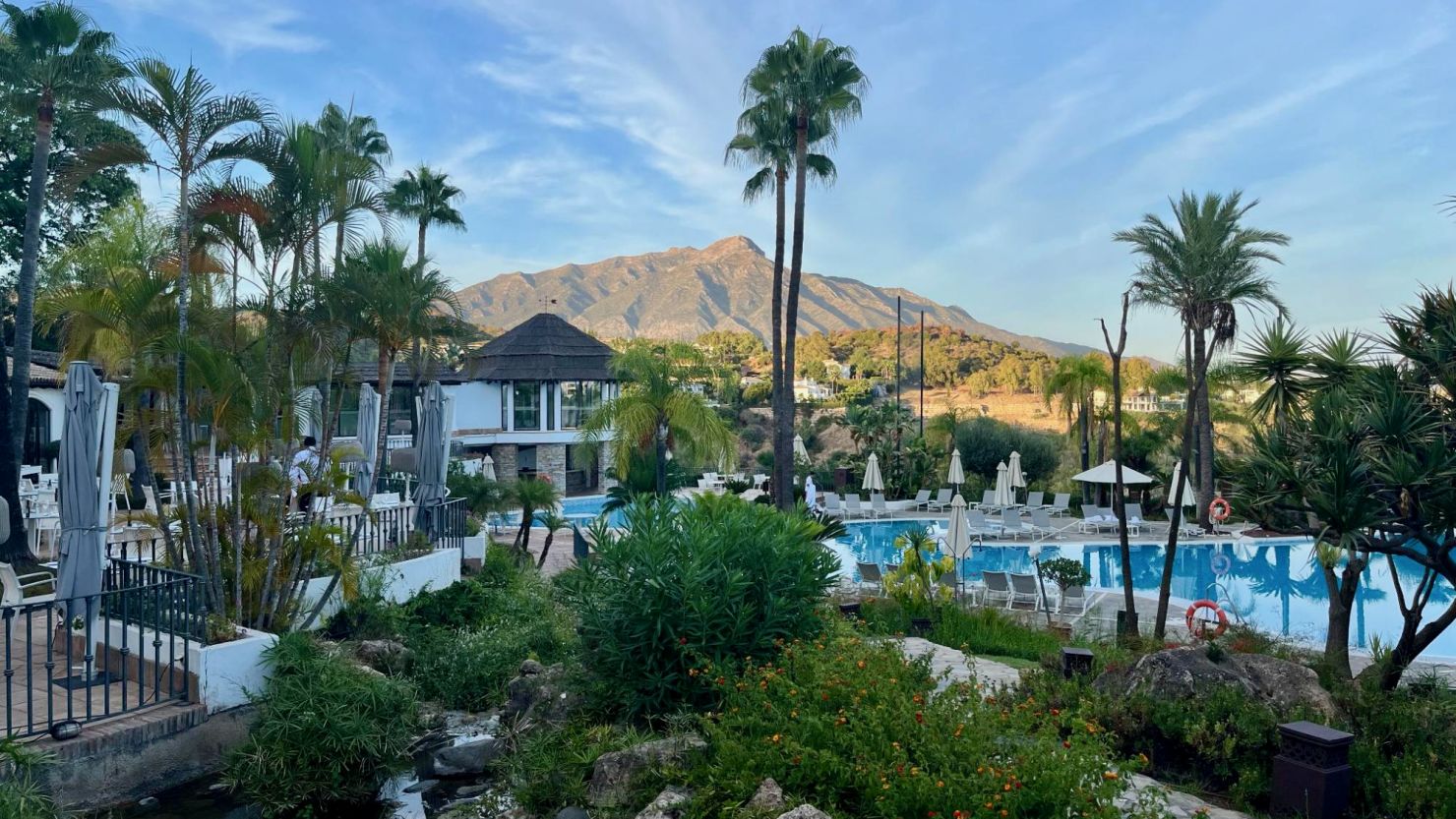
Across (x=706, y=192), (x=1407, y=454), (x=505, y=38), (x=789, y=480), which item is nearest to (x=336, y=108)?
(x=505, y=38)

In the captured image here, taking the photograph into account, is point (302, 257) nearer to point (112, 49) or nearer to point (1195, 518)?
point (112, 49)

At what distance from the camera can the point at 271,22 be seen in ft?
55.2

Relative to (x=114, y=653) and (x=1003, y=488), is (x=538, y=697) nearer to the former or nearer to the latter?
(x=114, y=653)

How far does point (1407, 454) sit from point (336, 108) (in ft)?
74.2

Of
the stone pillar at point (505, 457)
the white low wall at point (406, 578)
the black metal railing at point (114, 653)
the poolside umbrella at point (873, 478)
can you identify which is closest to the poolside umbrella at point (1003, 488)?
the poolside umbrella at point (873, 478)

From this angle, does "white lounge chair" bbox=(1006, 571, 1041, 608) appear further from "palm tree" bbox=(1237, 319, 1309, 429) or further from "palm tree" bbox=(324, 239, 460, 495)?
"palm tree" bbox=(324, 239, 460, 495)

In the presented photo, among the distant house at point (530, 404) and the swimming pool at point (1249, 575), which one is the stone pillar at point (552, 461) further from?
the swimming pool at point (1249, 575)

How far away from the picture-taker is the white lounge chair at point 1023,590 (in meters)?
13.4

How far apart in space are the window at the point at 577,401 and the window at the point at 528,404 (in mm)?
850

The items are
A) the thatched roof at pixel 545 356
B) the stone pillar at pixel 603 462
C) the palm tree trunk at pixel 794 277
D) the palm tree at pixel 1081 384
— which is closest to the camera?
the palm tree trunk at pixel 794 277

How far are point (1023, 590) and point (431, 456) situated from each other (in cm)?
866

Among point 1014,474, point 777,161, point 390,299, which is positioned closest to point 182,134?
point 390,299

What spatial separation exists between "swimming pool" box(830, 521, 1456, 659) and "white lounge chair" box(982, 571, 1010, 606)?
1495 mm

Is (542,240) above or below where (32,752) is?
above
